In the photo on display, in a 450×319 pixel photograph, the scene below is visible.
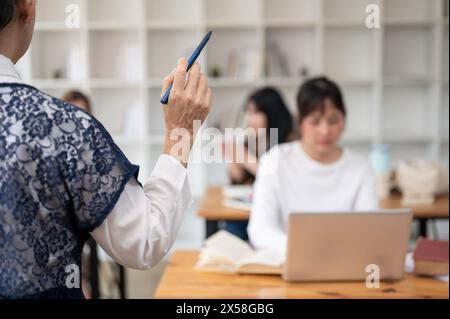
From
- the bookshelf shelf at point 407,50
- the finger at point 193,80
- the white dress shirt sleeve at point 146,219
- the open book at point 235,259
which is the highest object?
the bookshelf shelf at point 407,50

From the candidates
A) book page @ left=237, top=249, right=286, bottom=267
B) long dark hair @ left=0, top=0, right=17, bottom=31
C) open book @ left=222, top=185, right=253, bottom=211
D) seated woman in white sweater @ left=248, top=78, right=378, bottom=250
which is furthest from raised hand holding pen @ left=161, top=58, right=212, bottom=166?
open book @ left=222, top=185, right=253, bottom=211

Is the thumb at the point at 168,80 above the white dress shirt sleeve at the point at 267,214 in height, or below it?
above

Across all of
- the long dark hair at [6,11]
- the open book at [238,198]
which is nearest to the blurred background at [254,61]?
the open book at [238,198]

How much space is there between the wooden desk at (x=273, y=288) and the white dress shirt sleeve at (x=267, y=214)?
0.37m

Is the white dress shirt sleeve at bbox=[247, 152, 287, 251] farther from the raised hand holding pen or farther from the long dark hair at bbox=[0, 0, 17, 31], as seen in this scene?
the long dark hair at bbox=[0, 0, 17, 31]

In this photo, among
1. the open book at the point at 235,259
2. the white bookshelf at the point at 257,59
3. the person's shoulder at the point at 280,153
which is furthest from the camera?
the white bookshelf at the point at 257,59

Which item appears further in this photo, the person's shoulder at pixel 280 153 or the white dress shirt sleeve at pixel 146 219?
the person's shoulder at pixel 280 153

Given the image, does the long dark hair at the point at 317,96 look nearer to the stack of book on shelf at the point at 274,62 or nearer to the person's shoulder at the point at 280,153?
the person's shoulder at the point at 280,153

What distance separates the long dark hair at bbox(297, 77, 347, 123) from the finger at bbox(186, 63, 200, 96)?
63.6 inches

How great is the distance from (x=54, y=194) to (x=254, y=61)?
421 centimetres

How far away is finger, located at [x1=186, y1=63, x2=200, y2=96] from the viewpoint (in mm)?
984

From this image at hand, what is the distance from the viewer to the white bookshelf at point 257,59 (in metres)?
4.95
